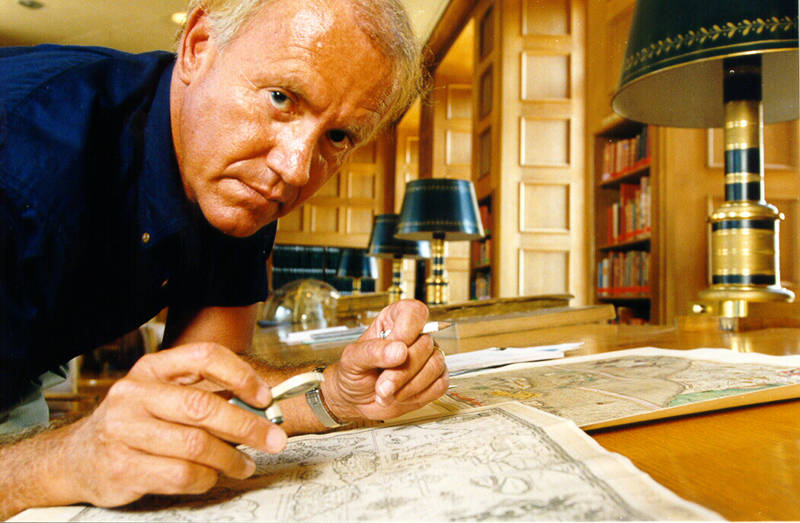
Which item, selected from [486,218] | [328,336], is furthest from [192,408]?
[486,218]

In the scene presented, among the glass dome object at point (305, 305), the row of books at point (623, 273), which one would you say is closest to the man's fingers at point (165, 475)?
the glass dome object at point (305, 305)

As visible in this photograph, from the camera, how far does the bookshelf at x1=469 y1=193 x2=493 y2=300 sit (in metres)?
4.30

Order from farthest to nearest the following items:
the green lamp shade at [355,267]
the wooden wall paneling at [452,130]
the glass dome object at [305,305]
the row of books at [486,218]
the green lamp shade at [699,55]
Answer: the green lamp shade at [355,267] < the wooden wall paneling at [452,130] < the row of books at [486,218] < the glass dome object at [305,305] < the green lamp shade at [699,55]

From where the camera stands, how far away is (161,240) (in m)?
0.79

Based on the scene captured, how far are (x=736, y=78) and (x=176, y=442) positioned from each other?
51.7 inches

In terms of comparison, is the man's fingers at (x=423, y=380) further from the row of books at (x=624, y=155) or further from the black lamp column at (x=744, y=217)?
the row of books at (x=624, y=155)

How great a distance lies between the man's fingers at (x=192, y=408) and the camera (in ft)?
1.16

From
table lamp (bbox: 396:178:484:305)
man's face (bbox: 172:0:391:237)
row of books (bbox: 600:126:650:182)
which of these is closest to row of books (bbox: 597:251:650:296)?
row of books (bbox: 600:126:650:182)

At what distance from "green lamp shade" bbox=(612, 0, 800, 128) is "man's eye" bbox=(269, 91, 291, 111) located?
0.81 m

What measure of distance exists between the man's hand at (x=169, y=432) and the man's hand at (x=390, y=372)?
157 mm

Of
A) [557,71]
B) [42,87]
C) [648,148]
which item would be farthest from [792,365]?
[557,71]

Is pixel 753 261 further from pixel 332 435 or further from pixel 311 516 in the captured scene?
pixel 311 516

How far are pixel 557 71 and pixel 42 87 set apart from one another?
356 centimetres

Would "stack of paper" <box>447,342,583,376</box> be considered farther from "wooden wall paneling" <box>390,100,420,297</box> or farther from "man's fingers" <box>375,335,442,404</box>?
"wooden wall paneling" <box>390,100,420,297</box>
